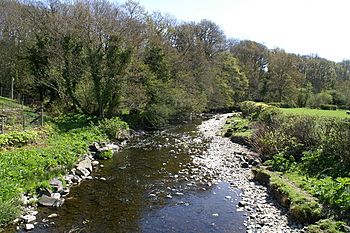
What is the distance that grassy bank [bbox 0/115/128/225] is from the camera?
40.7 feet

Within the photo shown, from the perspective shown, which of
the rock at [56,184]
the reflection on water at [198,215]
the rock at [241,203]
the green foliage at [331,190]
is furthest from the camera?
the rock at [56,184]

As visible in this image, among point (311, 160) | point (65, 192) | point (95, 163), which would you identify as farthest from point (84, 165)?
point (311, 160)

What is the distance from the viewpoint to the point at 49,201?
1376 cm

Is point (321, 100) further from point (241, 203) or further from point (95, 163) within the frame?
point (241, 203)

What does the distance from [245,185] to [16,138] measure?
1270 cm

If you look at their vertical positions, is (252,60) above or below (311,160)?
above

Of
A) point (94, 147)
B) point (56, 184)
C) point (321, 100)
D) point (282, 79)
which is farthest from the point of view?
point (282, 79)

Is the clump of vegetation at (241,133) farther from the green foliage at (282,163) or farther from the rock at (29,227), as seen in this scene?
the rock at (29,227)

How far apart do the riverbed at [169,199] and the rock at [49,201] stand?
28 centimetres

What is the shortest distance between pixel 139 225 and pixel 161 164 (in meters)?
9.19

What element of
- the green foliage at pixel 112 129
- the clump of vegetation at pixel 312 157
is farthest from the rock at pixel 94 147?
the clump of vegetation at pixel 312 157

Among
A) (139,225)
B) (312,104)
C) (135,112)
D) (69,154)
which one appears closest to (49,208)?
(139,225)

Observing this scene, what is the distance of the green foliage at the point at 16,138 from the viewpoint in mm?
17219

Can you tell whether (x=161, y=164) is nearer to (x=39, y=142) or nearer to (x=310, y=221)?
(x=39, y=142)
